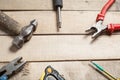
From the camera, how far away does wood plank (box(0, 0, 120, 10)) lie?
1192mm

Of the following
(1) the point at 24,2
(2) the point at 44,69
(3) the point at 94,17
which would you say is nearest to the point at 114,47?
(3) the point at 94,17

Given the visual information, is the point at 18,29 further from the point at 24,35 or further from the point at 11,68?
the point at 11,68

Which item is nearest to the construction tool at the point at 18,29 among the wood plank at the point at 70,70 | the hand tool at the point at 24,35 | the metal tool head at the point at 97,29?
the hand tool at the point at 24,35

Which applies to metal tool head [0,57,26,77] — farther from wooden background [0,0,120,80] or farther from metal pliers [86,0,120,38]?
metal pliers [86,0,120,38]

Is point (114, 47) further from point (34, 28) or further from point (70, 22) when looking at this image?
point (34, 28)

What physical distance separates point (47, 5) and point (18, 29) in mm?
196

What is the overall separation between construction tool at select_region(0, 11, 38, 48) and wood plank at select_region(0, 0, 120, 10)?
0.09 meters

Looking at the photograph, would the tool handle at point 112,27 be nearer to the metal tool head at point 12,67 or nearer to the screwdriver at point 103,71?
the screwdriver at point 103,71

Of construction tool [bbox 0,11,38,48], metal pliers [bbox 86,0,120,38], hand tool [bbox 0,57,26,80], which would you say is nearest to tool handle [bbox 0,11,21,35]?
construction tool [bbox 0,11,38,48]

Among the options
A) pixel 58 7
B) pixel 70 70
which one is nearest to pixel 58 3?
pixel 58 7

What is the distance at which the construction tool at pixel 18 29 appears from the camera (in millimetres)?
1060

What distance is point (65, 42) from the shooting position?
3.62 ft

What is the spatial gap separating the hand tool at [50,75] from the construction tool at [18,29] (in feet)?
0.54

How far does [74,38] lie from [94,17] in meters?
0.15
